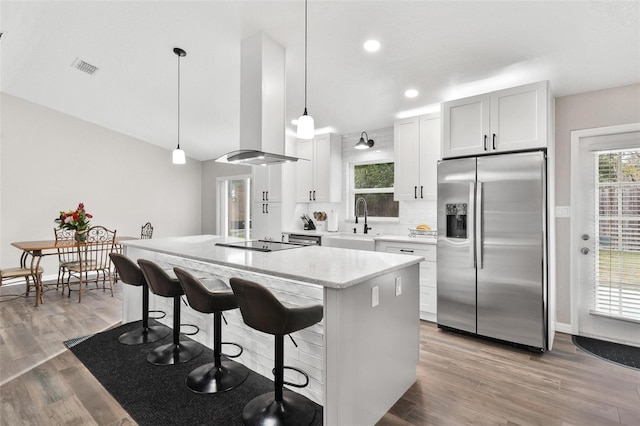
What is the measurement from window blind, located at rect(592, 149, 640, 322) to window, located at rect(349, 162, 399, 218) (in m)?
2.26

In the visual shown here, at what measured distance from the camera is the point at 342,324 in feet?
5.75

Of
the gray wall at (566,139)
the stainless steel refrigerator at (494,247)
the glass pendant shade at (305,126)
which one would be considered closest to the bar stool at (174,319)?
the glass pendant shade at (305,126)

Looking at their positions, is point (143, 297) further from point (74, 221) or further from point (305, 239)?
point (74, 221)

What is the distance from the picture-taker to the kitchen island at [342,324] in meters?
1.75

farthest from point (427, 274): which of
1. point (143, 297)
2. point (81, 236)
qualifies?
point (81, 236)

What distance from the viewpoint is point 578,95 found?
10.9 feet

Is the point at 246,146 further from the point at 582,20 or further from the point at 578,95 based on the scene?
the point at 578,95

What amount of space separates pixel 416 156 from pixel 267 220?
97.9 inches

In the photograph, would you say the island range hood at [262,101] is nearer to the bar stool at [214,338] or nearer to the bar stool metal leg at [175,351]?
the bar stool at [214,338]

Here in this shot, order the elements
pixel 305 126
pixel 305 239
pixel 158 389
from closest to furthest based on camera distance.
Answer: pixel 158 389 → pixel 305 126 → pixel 305 239

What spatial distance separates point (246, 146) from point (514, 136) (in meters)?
2.53

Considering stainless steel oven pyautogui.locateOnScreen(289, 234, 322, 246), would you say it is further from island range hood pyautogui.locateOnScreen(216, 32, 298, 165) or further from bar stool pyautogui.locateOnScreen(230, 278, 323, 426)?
bar stool pyautogui.locateOnScreen(230, 278, 323, 426)

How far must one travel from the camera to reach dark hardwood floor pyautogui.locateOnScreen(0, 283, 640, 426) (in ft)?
6.74

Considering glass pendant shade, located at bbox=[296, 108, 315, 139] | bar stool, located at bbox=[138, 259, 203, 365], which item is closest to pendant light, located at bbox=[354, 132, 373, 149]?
glass pendant shade, located at bbox=[296, 108, 315, 139]
